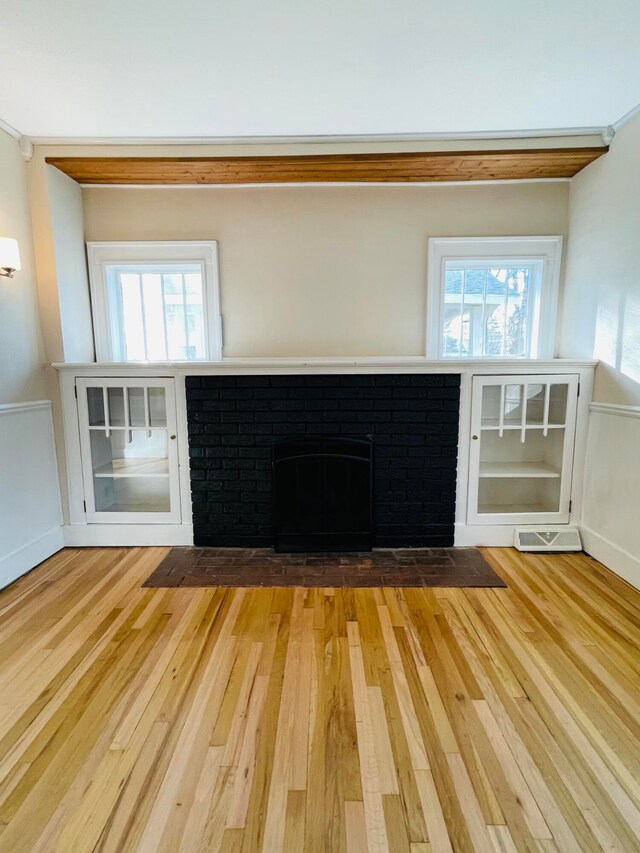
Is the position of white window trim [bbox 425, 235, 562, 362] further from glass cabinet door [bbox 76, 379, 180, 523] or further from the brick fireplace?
glass cabinet door [bbox 76, 379, 180, 523]

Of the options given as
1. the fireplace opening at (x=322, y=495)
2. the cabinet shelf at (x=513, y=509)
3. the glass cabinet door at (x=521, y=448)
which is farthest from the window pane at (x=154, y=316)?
the cabinet shelf at (x=513, y=509)

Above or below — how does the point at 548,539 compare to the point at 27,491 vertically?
below

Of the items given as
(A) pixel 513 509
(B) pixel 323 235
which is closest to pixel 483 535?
(A) pixel 513 509

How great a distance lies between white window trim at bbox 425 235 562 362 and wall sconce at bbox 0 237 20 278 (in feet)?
8.56

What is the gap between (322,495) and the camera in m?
2.71

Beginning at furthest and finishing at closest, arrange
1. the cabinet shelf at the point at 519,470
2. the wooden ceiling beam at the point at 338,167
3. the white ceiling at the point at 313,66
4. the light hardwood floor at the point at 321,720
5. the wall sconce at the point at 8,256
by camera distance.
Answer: the cabinet shelf at the point at 519,470 < the wooden ceiling beam at the point at 338,167 < the wall sconce at the point at 8,256 < the white ceiling at the point at 313,66 < the light hardwood floor at the point at 321,720

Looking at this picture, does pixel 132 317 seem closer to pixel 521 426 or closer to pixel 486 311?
pixel 486 311

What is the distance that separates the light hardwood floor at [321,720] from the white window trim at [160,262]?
1.86 meters

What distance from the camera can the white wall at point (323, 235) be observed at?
9.14ft

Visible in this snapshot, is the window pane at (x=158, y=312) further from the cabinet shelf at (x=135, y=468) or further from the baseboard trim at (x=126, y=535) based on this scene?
the baseboard trim at (x=126, y=535)

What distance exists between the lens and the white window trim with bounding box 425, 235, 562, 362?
2.81 m

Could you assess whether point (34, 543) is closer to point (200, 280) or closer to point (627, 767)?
point (200, 280)

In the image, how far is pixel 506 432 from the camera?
9.45 ft

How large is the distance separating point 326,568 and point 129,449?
169 cm
